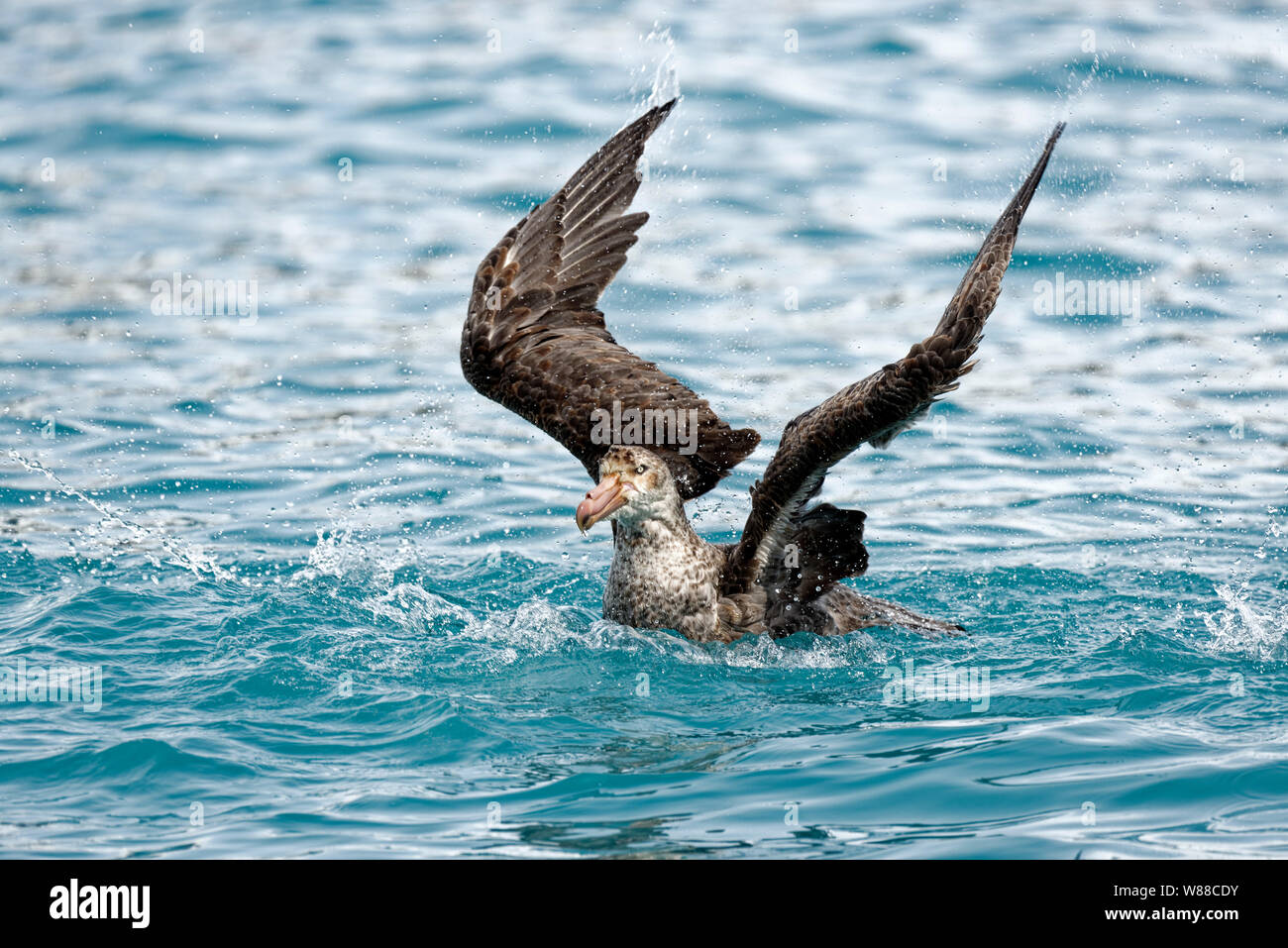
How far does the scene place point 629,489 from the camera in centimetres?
860

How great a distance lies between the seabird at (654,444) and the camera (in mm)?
8164

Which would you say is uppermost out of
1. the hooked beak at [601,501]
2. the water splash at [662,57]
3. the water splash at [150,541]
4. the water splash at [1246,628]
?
the water splash at [662,57]

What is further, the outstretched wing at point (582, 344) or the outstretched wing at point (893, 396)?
the outstretched wing at point (582, 344)

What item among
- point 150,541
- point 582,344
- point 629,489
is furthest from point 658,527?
point 150,541

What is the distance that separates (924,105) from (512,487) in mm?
8771

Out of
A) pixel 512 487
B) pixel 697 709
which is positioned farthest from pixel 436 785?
pixel 512 487

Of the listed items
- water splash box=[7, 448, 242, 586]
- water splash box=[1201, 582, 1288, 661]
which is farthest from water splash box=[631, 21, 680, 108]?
water splash box=[1201, 582, 1288, 661]

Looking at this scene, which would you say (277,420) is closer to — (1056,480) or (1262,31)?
(1056,480)

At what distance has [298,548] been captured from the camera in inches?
434

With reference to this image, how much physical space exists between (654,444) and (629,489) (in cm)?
96

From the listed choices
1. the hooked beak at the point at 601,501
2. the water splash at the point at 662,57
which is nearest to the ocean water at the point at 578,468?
the water splash at the point at 662,57

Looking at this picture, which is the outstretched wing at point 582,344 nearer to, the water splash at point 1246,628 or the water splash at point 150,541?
the water splash at point 150,541

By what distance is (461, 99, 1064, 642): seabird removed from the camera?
8164 mm

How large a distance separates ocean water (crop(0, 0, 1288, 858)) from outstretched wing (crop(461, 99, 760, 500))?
1172 millimetres
